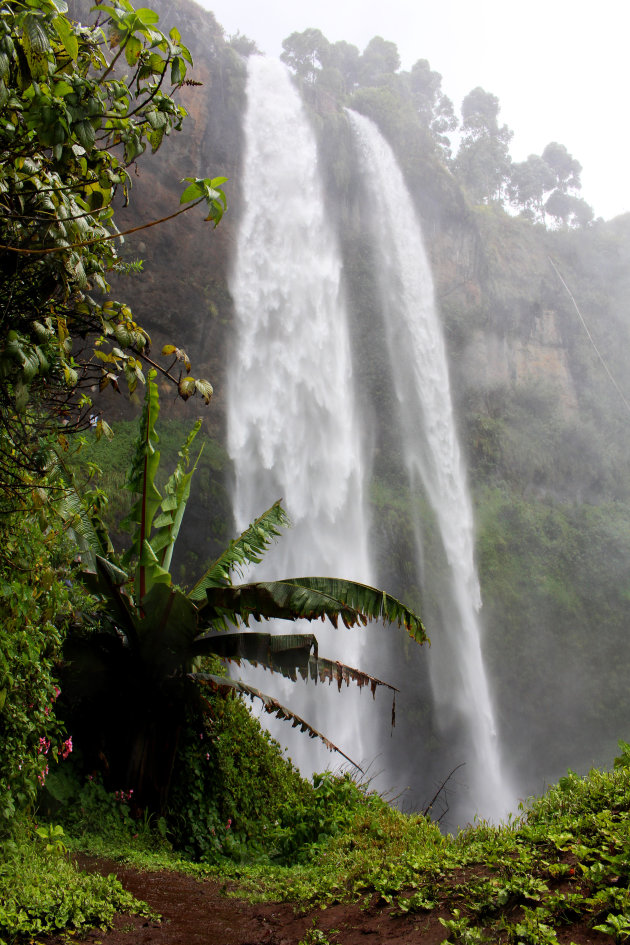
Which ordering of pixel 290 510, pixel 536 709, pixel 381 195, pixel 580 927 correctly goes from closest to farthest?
pixel 580 927 < pixel 290 510 < pixel 536 709 < pixel 381 195

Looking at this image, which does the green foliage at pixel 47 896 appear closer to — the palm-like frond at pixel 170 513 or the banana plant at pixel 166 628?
the banana plant at pixel 166 628

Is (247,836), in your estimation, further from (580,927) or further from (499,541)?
(499,541)

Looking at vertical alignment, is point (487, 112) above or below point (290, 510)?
above

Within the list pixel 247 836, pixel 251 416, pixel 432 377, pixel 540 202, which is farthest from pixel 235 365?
pixel 540 202

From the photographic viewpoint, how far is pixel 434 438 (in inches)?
880

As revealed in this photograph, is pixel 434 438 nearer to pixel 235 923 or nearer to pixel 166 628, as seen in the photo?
pixel 166 628

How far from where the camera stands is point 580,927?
2055 mm

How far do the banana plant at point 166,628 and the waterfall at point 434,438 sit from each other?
1354 cm

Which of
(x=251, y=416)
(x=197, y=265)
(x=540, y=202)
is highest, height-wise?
(x=540, y=202)

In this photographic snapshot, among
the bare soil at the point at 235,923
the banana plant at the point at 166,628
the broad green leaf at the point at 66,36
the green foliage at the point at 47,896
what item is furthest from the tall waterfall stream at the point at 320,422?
the broad green leaf at the point at 66,36

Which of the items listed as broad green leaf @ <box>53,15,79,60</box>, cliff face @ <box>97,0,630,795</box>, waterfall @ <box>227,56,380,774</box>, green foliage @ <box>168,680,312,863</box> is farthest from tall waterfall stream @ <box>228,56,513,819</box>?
broad green leaf @ <box>53,15,79,60</box>

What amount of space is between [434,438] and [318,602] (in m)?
17.5

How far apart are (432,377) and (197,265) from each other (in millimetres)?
9235

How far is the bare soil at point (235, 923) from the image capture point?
8.28ft
